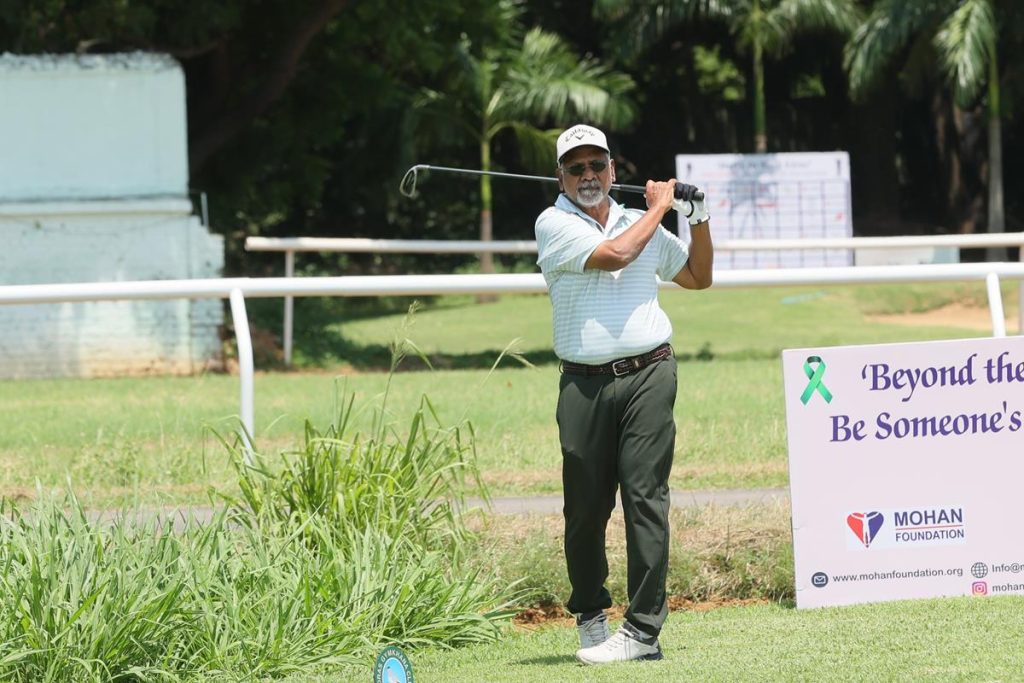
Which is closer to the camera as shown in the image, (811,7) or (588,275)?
(588,275)

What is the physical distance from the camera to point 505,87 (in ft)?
90.1

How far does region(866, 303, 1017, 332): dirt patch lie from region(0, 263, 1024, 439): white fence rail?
1147 centimetres

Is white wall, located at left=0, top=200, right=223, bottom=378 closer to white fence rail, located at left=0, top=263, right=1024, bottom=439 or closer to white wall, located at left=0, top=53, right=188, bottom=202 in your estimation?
white wall, located at left=0, top=53, right=188, bottom=202

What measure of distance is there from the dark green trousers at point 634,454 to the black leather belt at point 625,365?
17 millimetres

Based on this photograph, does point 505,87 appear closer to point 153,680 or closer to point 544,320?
point 544,320

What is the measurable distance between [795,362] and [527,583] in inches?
57.2

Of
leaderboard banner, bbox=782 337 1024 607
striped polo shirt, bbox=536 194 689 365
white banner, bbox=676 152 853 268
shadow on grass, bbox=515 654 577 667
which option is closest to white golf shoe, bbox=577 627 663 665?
shadow on grass, bbox=515 654 577 667

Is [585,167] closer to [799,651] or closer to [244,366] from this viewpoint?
[799,651]

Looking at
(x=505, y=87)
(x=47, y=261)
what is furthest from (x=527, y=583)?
(x=505, y=87)

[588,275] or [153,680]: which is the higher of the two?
[588,275]

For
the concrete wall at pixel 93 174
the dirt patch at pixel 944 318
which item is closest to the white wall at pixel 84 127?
the concrete wall at pixel 93 174

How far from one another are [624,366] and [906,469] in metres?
1.71

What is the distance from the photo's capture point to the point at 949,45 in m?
26.3

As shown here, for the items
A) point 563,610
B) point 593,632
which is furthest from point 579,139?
point 563,610
